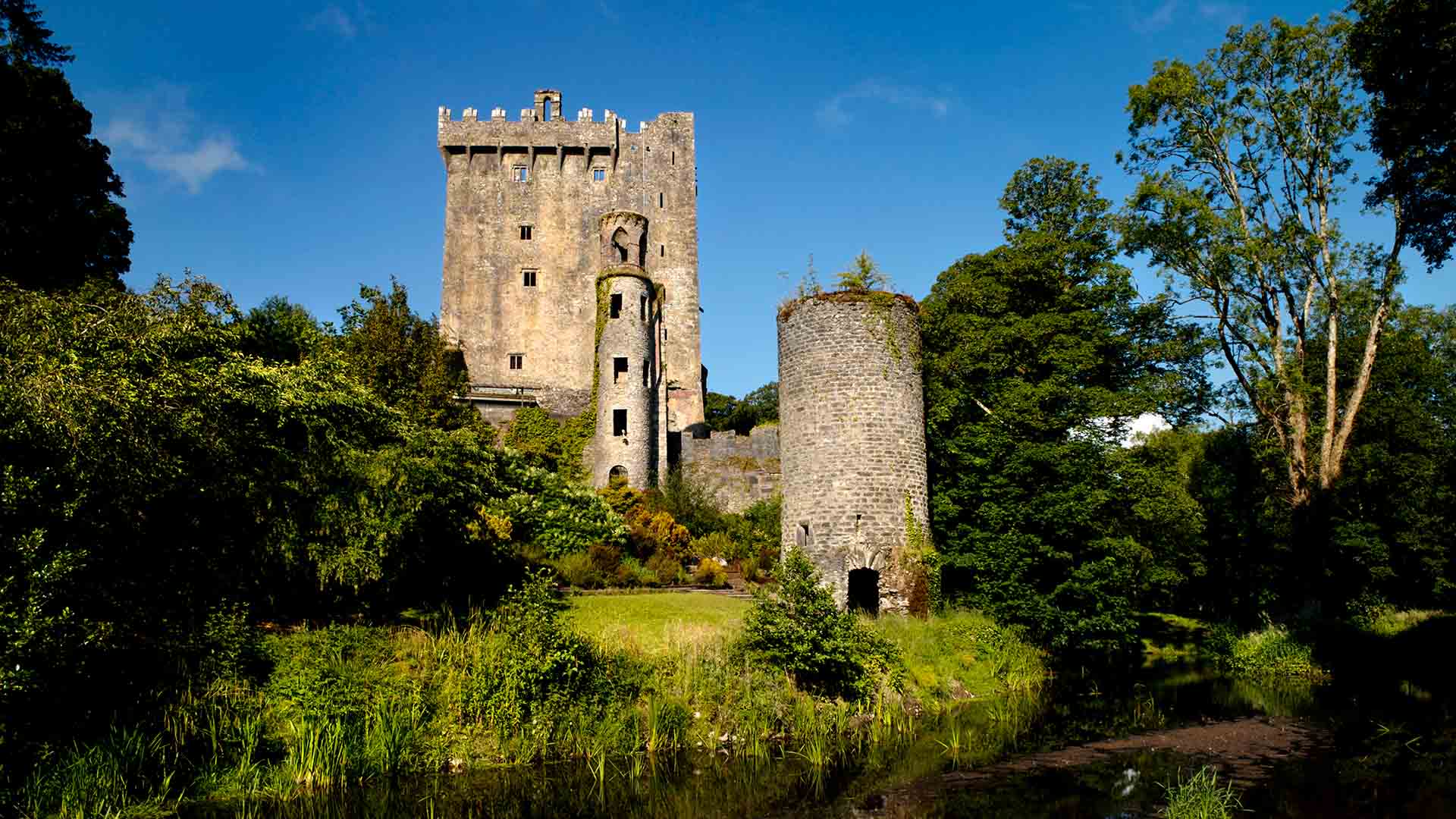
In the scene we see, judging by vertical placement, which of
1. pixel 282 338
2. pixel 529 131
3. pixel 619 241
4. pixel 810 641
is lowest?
pixel 810 641

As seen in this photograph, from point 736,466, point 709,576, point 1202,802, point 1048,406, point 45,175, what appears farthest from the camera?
point 736,466

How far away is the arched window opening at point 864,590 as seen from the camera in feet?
69.8

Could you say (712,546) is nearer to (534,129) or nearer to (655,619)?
(655,619)

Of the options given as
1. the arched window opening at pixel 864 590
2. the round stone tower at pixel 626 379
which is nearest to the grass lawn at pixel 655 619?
the arched window opening at pixel 864 590

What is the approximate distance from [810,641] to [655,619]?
3475 mm

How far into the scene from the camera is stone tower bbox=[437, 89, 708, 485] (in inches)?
1720

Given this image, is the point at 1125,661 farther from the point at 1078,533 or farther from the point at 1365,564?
the point at 1365,564

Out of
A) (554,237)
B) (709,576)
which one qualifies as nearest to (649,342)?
(554,237)

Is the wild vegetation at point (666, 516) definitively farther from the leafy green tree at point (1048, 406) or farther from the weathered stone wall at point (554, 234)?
the weathered stone wall at point (554, 234)

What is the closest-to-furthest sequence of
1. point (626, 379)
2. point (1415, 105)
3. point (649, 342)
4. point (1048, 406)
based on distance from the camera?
point (1415, 105)
point (1048, 406)
point (626, 379)
point (649, 342)

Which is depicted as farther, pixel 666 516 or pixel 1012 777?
pixel 666 516

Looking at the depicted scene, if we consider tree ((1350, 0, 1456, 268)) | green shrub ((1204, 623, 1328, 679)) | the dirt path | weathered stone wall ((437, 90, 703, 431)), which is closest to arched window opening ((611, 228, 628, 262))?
weathered stone wall ((437, 90, 703, 431))

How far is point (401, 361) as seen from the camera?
28.9m

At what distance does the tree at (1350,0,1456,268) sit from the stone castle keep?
1010cm
